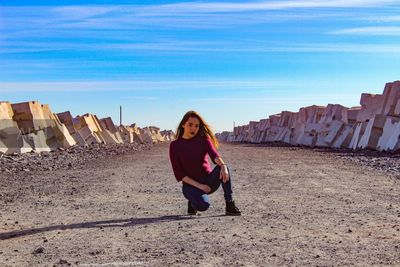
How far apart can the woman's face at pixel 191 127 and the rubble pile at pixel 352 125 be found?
16.6 m

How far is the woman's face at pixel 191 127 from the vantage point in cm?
721

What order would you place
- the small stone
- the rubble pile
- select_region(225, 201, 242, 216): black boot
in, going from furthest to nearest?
the rubble pile < select_region(225, 201, 242, 216): black boot < the small stone

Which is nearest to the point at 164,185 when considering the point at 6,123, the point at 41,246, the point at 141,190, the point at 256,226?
the point at 141,190

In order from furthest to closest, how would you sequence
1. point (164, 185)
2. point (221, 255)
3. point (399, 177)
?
point (399, 177)
point (164, 185)
point (221, 255)

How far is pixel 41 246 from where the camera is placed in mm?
5523

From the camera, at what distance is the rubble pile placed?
24.5m

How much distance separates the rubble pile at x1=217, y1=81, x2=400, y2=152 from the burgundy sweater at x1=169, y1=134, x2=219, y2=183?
16.5m

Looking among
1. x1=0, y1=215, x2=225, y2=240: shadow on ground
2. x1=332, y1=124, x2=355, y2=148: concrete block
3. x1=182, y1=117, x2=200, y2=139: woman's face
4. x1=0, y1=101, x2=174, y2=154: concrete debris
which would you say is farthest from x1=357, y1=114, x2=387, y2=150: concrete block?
x1=0, y1=215, x2=225, y2=240: shadow on ground

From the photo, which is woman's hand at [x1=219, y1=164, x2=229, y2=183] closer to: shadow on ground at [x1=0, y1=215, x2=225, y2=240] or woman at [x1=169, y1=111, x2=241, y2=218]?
woman at [x1=169, y1=111, x2=241, y2=218]

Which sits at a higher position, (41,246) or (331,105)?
(331,105)

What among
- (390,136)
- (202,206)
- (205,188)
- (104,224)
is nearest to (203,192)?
(205,188)

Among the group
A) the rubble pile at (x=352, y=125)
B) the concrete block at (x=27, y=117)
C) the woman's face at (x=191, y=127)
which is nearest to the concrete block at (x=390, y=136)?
the rubble pile at (x=352, y=125)

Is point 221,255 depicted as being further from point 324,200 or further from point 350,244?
point 324,200

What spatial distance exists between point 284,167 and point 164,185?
17.0ft
